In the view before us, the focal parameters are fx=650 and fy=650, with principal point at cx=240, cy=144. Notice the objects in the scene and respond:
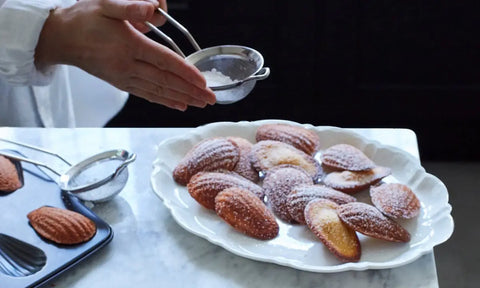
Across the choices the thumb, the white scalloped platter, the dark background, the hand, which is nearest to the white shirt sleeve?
the hand

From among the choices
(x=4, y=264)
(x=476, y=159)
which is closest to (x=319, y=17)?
(x=476, y=159)

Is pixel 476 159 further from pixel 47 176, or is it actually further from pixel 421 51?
pixel 47 176

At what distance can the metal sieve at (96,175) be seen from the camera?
862 millimetres

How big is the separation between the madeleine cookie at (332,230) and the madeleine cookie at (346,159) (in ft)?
0.35

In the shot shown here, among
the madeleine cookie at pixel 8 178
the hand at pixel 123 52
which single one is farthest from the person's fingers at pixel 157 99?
the madeleine cookie at pixel 8 178

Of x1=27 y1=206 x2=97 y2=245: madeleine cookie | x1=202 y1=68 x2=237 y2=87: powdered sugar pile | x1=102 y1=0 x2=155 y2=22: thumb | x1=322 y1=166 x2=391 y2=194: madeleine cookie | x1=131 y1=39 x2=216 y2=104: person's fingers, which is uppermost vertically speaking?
x1=102 y1=0 x2=155 y2=22: thumb

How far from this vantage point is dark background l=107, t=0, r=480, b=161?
1789 millimetres

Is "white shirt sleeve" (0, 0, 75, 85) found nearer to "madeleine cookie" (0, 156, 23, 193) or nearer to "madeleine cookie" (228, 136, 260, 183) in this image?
"madeleine cookie" (0, 156, 23, 193)

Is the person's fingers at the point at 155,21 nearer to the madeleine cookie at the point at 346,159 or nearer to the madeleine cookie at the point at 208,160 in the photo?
the madeleine cookie at the point at 208,160

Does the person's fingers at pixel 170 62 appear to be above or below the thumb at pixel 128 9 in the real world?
below

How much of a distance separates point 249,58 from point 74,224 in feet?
1.26

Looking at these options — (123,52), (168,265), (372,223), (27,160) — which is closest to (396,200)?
(372,223)

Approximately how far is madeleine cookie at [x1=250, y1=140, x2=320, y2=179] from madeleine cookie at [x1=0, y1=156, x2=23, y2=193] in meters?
0.33

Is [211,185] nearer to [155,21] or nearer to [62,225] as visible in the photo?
[62,225]
